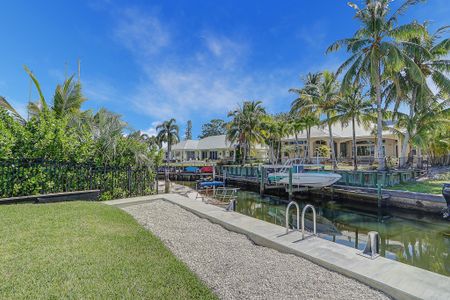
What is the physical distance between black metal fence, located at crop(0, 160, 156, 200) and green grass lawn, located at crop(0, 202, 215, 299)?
2.11 meters

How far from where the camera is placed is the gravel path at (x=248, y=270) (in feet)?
10.7

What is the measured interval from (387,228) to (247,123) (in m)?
22.5

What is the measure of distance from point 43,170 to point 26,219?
9.77ft

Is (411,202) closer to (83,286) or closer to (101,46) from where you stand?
(83,286)

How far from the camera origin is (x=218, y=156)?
4816 centimetres

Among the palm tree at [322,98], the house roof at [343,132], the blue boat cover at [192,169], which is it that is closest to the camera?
the palm tree at [322,98]

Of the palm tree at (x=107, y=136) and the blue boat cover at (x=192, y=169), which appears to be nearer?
the palm tree at (x=107, y=136)

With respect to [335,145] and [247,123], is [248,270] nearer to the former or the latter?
[247,123]

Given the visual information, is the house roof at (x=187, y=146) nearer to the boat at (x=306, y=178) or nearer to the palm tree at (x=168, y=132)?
the palm tree at (x=168, y=132)

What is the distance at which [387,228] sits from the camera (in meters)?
10.5

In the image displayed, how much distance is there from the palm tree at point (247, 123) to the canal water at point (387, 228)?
16.2m

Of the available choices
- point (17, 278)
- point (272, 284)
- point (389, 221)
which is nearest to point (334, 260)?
point (272, 284)

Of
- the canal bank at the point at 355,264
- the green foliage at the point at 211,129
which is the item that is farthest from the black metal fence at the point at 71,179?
the green foliage at the point at 211,129

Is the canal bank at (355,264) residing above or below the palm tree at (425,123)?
below
